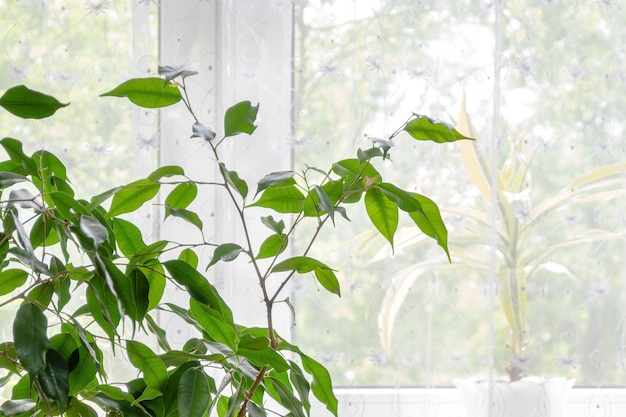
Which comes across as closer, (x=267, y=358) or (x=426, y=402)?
(x=267, y=358)

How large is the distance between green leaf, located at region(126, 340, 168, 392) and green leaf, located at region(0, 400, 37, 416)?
0.10 m

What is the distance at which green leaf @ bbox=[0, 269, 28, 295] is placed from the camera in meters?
0.72

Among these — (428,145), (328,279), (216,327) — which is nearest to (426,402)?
(428,145)

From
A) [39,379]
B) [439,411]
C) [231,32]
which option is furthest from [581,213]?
[39,379]

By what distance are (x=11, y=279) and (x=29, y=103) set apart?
19 cm

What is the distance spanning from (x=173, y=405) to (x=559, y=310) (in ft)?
3.21

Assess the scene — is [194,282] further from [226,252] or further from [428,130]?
[428,130]

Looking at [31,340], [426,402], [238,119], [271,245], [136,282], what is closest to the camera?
[31,340]

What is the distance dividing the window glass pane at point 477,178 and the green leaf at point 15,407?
801 millimetres

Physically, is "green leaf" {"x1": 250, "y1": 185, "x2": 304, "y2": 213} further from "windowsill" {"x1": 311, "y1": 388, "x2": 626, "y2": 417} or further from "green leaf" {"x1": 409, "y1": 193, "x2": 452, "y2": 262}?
"windowsill" {"x1": 311, "y1": 388, "x2": 626, "y2": 417}

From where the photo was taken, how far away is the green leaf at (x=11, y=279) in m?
0.72

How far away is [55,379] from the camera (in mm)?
625

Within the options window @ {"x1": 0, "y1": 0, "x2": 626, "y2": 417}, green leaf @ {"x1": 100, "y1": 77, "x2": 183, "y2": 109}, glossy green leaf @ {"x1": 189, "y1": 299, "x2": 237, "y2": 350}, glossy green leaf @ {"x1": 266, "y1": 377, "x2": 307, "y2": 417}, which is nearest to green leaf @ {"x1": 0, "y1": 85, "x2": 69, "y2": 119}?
green leaf @ {"x1": 100, "y1": 77, "x2": 183, "y2": 109}

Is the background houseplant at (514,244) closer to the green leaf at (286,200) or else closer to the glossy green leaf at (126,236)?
the green leaf at (286,200)
